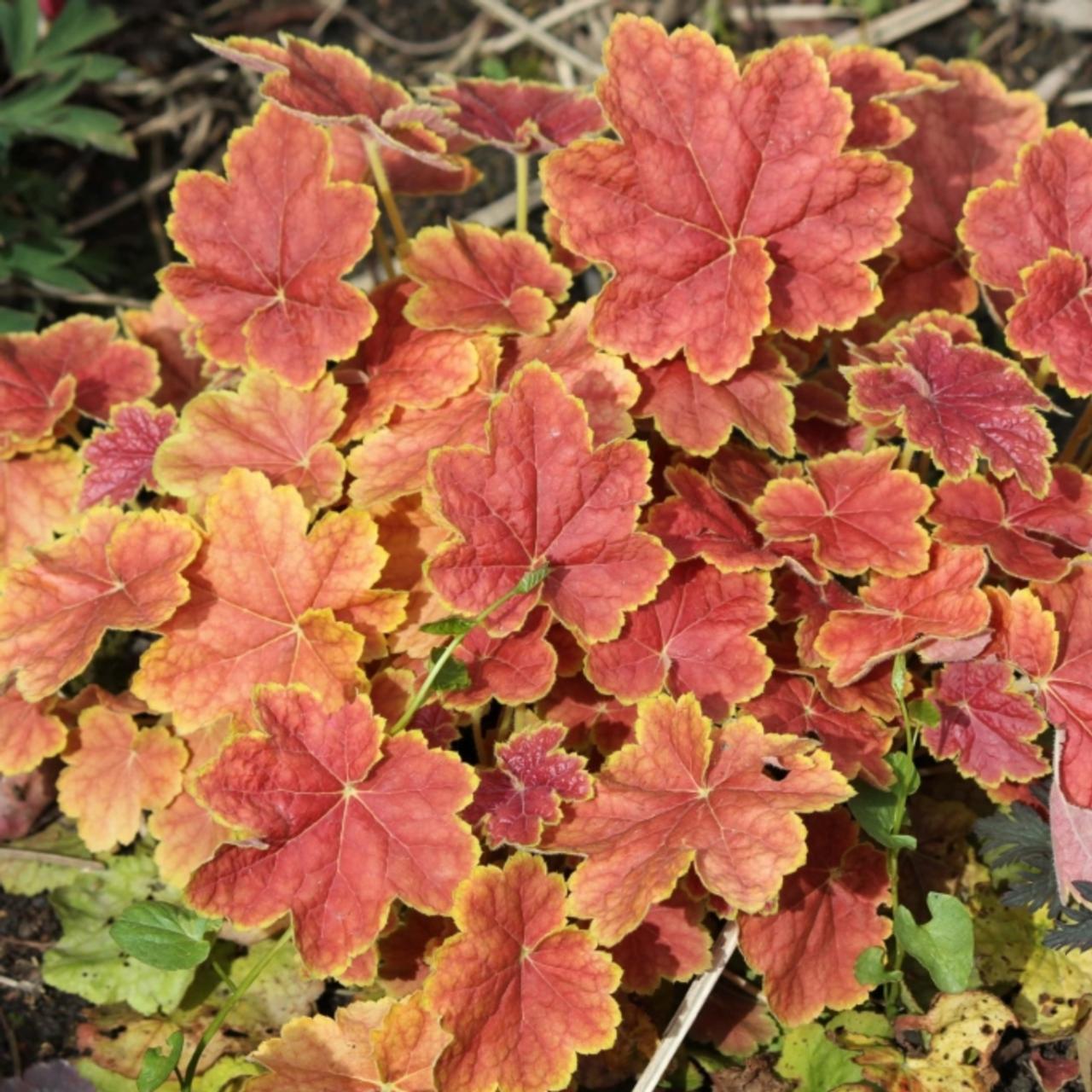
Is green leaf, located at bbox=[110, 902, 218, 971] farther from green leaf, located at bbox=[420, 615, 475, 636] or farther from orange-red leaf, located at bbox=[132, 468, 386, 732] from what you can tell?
green leaf, located at bbox=[420, 615, 475, 636]

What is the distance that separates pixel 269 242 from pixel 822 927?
1.55 metres

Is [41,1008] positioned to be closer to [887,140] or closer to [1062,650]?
[1062,650]

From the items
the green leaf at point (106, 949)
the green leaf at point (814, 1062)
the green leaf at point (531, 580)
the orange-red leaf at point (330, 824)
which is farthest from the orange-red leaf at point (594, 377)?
the green leaf at point (106, 949)

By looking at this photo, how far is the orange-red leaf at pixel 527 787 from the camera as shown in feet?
6.50

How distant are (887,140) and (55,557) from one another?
1.68m

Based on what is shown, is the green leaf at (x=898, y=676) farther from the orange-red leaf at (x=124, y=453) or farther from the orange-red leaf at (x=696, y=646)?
the orange-red leaf at (x=124, y=453)

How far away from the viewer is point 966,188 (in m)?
2.64

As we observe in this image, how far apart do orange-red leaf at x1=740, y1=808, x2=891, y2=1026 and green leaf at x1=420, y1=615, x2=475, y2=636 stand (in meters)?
0.70

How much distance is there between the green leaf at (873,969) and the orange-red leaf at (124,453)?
149cm

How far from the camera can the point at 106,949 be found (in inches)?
98.4

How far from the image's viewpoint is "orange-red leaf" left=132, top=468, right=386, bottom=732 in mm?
2141

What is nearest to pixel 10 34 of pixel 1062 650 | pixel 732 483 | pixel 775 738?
pixel 732 483

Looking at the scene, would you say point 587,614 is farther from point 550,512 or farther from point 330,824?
point 330,824

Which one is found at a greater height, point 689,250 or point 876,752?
point 689,250
